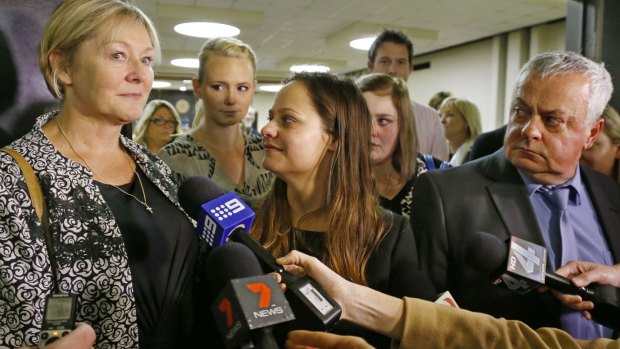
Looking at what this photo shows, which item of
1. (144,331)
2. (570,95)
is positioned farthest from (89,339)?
(570,95)

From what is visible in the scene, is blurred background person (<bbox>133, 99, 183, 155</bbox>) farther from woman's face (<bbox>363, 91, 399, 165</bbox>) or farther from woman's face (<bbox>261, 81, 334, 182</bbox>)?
woman's face (<bbox>261, 81, 334, 182</bbox>)

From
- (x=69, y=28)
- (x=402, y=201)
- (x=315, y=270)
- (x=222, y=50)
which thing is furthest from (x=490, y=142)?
(x=69, y=28)

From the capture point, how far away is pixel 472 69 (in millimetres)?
9469

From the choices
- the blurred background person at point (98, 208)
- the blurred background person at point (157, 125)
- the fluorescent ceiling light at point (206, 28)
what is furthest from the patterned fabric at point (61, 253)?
the fluorescent ceiling light at point (206, 28)

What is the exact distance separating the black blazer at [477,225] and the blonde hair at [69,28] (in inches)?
43.0

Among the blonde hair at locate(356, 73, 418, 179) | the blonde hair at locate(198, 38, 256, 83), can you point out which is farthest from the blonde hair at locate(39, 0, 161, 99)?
the blonde hair at locate(356, 73, 418, 179)

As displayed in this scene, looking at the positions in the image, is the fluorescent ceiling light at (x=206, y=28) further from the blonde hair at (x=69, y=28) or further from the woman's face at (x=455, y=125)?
the blonde hair at (x=69, y=28)

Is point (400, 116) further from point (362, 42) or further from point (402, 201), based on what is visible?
point (362, 42)

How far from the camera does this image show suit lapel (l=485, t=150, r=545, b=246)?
1595 mm

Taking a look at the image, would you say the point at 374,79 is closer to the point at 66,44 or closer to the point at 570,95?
the point at 570,95

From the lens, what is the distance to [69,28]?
4.75 feet

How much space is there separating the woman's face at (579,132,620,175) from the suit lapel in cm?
70

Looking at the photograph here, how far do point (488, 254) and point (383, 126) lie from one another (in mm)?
1293

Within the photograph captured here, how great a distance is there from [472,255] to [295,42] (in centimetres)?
876
